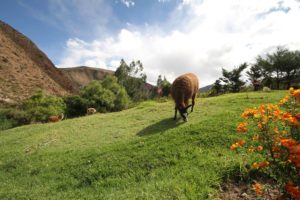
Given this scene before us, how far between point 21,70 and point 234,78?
37.7m

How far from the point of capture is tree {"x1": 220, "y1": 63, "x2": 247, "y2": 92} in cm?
2539

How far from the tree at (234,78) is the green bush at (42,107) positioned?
20.5 m

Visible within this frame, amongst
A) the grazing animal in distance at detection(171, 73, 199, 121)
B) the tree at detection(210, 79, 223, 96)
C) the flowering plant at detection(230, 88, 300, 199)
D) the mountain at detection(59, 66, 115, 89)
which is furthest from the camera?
the mountain at detection(59, 66, 115, 89)

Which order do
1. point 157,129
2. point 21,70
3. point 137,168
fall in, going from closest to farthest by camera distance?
point 137,168 < point 157,129 < point 21,70

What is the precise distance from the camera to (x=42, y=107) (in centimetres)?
1947

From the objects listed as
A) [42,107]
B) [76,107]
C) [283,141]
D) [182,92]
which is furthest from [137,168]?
[76,107]

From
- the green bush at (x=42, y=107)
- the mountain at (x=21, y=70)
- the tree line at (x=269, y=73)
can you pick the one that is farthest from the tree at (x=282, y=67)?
the mountain at (x=21, y=70)

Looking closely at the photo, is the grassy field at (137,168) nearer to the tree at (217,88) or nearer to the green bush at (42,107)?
the green bush at (42,107)

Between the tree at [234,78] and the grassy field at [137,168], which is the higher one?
the tree at [234,78]

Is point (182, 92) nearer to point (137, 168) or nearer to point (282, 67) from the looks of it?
point (137, 168)

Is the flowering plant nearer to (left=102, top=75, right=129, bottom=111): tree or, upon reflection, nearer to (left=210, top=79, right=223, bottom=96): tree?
(left=210, top=79, right=223, bottom=96): tree

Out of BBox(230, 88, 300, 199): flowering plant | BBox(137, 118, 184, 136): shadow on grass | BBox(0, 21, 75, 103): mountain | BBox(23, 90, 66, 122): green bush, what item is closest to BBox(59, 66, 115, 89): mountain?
BBox(0, 21, 75, 103): mountain

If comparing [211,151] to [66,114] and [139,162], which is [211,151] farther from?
[66,114]

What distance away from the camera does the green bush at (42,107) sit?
19.1 m
